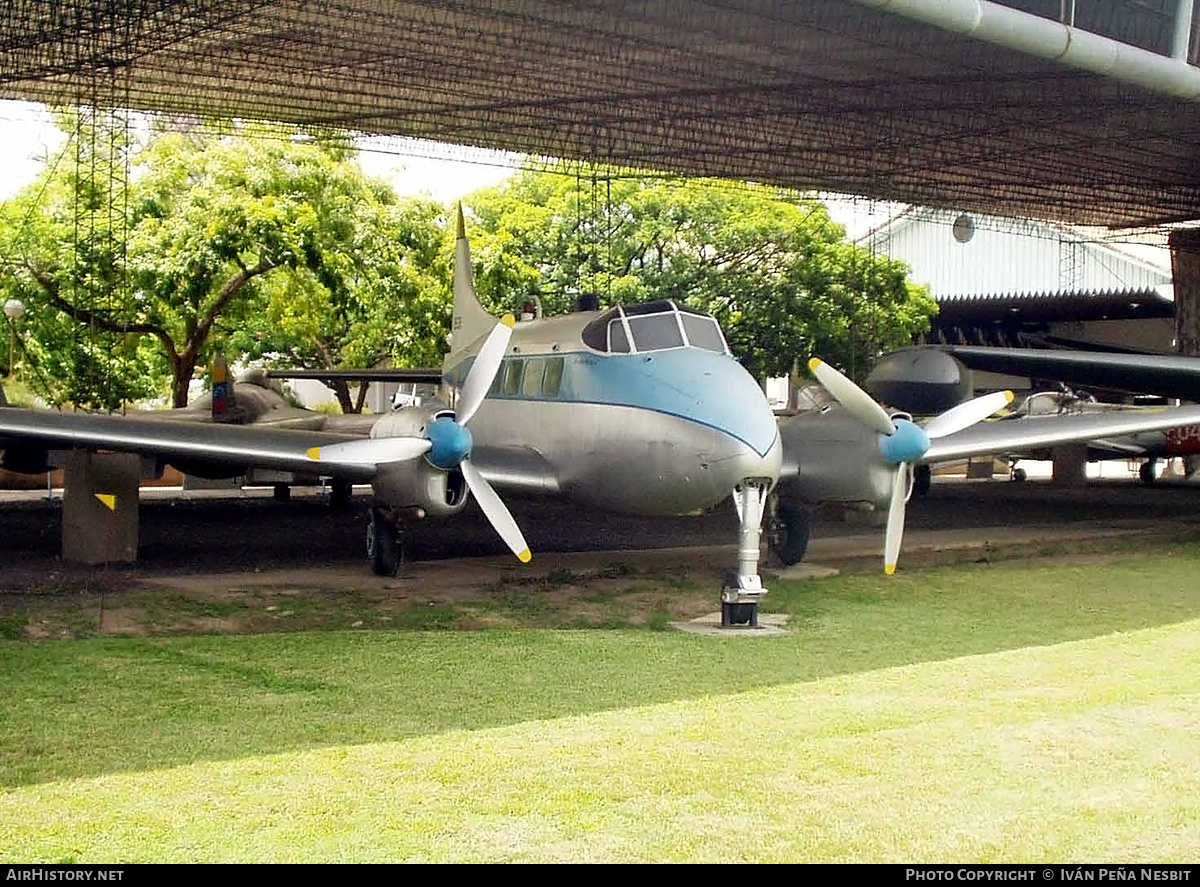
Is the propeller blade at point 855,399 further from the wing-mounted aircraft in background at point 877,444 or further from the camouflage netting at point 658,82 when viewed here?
the camouflage netting at point 658,82

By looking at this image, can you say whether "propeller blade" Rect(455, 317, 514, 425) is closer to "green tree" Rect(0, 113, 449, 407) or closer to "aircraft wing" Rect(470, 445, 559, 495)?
"aircraft wing" Rect(470, 445, 559, 495)

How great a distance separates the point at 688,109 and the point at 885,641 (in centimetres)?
1763

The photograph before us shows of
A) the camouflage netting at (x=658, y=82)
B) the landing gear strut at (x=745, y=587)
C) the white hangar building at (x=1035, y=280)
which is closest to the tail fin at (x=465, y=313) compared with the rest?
the camouflage netting at (x=658, y=82)

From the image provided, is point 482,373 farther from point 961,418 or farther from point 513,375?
point 961,418

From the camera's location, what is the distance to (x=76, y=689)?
967cm

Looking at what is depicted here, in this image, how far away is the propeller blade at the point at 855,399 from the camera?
14586 millimetres

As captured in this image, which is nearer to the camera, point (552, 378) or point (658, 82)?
point (552, 378)

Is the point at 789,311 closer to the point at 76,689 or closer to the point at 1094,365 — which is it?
the point at 1094,365

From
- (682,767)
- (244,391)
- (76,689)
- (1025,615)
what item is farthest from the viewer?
(244,391)

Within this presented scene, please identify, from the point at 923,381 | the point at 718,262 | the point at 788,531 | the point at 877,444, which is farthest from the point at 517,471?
the point at 718,262

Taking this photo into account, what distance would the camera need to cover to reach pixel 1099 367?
84.0 feet

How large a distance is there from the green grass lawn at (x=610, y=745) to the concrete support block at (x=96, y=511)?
5895 millimetres

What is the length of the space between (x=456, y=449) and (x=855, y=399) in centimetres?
431

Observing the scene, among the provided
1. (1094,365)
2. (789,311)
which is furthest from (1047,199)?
(1094,365)
